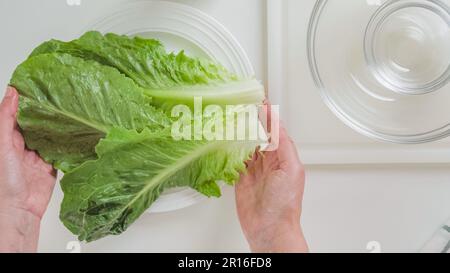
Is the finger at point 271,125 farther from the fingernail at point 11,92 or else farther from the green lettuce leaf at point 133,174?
the fingernail at point 11,92

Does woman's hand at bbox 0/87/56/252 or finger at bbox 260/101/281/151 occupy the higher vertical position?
finger at bbox 260/101/281/151

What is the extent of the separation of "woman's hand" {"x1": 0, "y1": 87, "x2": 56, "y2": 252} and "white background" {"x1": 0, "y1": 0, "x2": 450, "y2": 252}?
0.17 ft

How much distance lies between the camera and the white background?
785mm

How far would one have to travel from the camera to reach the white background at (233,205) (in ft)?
2.57

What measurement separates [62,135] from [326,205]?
45cm

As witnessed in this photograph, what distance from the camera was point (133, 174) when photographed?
26.3 inches

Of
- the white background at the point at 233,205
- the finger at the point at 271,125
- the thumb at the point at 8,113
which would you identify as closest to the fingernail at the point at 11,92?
the thumb at the point at 8,113

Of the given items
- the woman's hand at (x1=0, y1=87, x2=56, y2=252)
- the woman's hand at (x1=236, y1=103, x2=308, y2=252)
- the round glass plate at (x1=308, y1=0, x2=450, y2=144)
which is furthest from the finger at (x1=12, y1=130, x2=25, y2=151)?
the round glass plate at (x1=308, y1=0, x2=450, y2=144)

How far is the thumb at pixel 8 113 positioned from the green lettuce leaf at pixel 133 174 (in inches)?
4.7

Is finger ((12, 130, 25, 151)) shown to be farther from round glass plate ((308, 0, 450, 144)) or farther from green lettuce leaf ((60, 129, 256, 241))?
round glass plate ((308, 0, 450, 144))

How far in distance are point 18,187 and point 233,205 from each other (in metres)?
0.34

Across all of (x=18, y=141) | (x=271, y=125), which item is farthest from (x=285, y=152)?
(x=18, y=141)

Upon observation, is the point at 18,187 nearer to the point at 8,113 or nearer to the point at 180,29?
the point at 8,113
